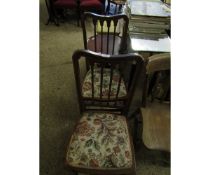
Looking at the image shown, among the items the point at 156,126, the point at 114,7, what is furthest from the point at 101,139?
the point at 114,7

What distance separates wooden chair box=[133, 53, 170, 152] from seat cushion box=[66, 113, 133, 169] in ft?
0.44

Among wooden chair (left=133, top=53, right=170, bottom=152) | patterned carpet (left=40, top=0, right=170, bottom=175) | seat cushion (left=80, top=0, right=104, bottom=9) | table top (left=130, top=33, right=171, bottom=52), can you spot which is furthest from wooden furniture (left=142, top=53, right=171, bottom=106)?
seat cushion (left=80, top=0, right=104, bottom=9)

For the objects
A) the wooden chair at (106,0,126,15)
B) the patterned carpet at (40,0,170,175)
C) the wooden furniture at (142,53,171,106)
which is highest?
the wooden chair at (106,0,126,15)

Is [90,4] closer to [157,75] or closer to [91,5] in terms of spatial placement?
[91,5]

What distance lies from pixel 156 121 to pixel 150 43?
0.62 m

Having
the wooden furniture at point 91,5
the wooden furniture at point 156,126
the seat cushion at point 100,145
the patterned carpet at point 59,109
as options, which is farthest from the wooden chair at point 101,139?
the wooden furniture at point 91,5

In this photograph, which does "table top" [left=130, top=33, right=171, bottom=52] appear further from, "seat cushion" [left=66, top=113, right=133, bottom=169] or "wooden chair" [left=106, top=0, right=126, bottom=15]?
"wooden chair" [left=106, top=0, right=126, bottom=15]

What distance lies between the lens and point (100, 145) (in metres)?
1.06

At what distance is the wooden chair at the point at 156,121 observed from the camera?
3.75ft

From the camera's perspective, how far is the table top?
1.50 m

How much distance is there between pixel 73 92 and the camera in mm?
2064

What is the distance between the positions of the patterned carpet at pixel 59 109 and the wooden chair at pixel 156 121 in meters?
0.40

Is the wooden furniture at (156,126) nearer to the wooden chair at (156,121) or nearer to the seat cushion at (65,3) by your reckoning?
the wooden chair at (156,121)
